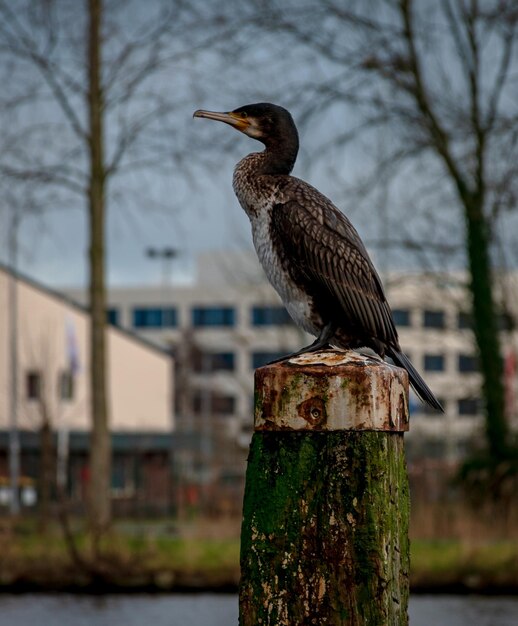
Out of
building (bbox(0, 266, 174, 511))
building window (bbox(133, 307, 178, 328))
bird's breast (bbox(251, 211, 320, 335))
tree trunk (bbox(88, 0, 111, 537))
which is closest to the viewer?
bird's breast (bbox(251, 211, 320, 335))

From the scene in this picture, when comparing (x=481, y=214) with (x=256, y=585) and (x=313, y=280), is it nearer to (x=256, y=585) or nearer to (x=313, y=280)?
(x=313, y=280)

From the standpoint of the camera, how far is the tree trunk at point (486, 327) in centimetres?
2084

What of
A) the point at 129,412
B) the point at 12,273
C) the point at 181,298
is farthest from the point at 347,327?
the point at 181,298

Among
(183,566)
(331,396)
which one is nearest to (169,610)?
(183,566)

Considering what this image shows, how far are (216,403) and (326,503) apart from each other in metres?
88.9

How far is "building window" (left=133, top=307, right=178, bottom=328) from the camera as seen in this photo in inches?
3829

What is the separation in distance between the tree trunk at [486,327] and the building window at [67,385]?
2441 centimetres

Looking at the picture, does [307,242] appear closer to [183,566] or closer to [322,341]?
[322,341]

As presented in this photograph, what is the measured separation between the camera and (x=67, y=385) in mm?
46469

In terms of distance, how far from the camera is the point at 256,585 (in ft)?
12.4

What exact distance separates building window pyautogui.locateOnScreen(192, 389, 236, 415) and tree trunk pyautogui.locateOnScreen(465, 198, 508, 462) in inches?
2653

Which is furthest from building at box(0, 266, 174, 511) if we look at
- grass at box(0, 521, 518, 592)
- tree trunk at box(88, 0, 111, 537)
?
grass at box(0, 521, 518, 592)

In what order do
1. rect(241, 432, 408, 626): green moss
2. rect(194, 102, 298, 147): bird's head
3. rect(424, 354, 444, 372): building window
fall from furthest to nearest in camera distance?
rect(424, 354, 444, 372): building window < rect(194, 102, 298, 147): bird's head < rect(241, 432, 408, 626): green moss

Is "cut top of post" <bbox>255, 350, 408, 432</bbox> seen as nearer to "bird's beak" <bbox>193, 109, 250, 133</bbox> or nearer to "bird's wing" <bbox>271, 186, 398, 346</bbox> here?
"bird's wing" <bbox>271, 186, 398, 346</bbox>
